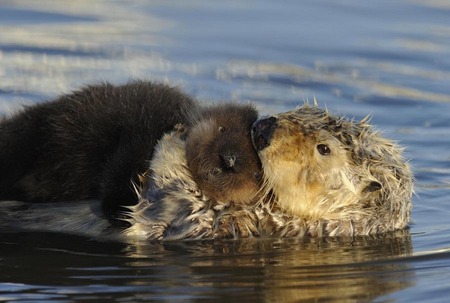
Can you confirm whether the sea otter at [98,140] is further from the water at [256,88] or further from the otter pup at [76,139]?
the water at [256,88]

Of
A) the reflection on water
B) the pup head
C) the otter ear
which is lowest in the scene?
the reflection on water

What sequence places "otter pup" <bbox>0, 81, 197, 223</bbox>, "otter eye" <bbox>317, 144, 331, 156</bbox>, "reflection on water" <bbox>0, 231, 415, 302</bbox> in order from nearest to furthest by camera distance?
"reflection on water" <bbox>0, 231, 415, 302</bbox> → "otter eye" <bbox>317, 144, 331, 156</bbox> → "otter pup" <bbox>0, 81, 197, 223</bbox>

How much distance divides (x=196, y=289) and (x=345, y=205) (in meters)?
1.21

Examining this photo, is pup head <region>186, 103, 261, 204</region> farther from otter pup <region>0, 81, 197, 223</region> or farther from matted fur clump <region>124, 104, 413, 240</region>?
otter pup <region>0, 81, 197, 223</region>

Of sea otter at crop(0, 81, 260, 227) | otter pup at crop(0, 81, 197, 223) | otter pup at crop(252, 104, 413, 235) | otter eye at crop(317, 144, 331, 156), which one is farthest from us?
otter pup at crop(0, 81, 197, 223)

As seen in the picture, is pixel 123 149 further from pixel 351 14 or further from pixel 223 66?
pixel 351 14

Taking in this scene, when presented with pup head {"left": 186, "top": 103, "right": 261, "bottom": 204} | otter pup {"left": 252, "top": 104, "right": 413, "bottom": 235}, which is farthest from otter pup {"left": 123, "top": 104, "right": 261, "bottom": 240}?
otter pup {"left": 252, "top": 104, "right": 413, "bottom": 235}

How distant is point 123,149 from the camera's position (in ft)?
23.2

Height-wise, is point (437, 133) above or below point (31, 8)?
below

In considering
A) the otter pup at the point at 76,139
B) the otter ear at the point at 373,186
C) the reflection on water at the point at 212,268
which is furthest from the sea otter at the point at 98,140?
the otter ear at the point at 373,186

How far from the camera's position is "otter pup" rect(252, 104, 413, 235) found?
669cm

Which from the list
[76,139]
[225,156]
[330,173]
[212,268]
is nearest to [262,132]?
[225,156]

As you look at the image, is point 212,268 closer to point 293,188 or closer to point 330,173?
point 293,188

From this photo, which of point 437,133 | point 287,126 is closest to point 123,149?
point 287,126
